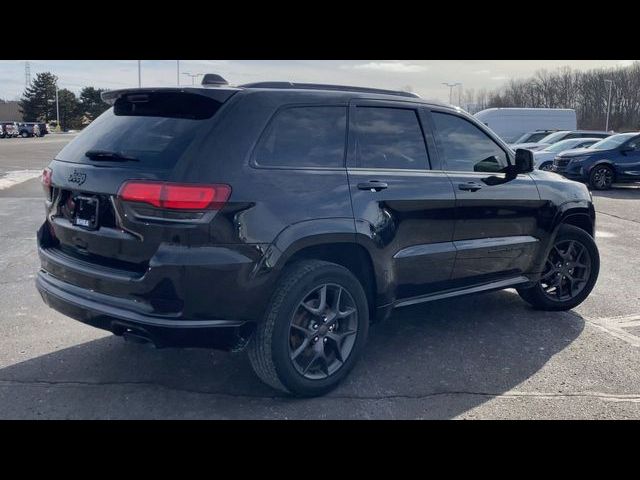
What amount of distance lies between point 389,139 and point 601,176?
14996 mm

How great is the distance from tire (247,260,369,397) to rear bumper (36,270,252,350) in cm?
17

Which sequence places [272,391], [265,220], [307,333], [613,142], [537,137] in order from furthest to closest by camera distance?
[537,137] → [613,142] → [272,391] → [307,333] → [265,220]

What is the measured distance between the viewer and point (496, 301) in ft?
20.0

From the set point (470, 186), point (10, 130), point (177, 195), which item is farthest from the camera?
point (10, 130)

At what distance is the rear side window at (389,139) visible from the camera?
4215mm

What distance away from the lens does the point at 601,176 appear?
57.2 feet

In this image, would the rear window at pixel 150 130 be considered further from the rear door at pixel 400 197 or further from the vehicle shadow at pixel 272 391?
the vehicle shadow at pixel 272 391

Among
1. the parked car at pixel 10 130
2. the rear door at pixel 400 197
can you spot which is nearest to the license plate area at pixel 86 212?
the rear door at pixel 400 197

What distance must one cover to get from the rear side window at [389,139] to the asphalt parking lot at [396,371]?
1.42 meters

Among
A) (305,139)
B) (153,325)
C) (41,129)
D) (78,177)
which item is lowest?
(153,325)

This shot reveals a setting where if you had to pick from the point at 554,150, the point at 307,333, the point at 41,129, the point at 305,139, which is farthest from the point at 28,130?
the point at 307,333

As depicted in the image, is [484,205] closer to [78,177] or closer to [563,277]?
[563,277]

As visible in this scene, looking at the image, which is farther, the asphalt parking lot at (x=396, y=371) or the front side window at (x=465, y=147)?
the front side window at (x=465, y=147)
